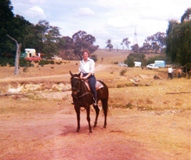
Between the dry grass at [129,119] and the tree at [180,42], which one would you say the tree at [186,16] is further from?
the dry grass at [129,119]

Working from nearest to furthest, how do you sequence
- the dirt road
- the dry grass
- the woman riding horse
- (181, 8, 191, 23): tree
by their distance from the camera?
the dirt road
the dry grass
the woman riding horse
(181, 8, 191, 23): tree

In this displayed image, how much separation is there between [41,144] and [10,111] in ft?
26.2

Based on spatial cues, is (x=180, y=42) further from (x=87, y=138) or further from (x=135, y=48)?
(x=135, y=48)

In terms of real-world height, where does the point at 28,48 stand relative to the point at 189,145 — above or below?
above

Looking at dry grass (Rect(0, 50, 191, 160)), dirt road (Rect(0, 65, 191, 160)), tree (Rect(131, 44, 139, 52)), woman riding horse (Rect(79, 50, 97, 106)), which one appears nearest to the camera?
dirt road (Rect(0, 65, 191, 160))

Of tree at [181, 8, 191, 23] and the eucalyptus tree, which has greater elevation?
tree at [181, 8, 191, 23]

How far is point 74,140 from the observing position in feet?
26.6

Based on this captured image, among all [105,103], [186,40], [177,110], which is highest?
[186,40]

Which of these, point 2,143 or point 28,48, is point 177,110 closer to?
point 2,143

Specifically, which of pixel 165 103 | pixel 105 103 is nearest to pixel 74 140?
pixel 105 103

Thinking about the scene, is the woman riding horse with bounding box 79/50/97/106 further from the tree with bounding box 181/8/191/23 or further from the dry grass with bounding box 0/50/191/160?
the tree with bounding box 181/8/191/23

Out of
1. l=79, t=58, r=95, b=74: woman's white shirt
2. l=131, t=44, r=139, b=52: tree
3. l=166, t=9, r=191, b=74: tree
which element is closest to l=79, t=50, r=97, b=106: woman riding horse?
l=79, t=58, r=95, b=74: woman's white shirt

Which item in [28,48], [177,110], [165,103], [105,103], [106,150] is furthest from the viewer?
[28,48]

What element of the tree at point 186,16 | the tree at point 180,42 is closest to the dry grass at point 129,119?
the tree at point 180,42
